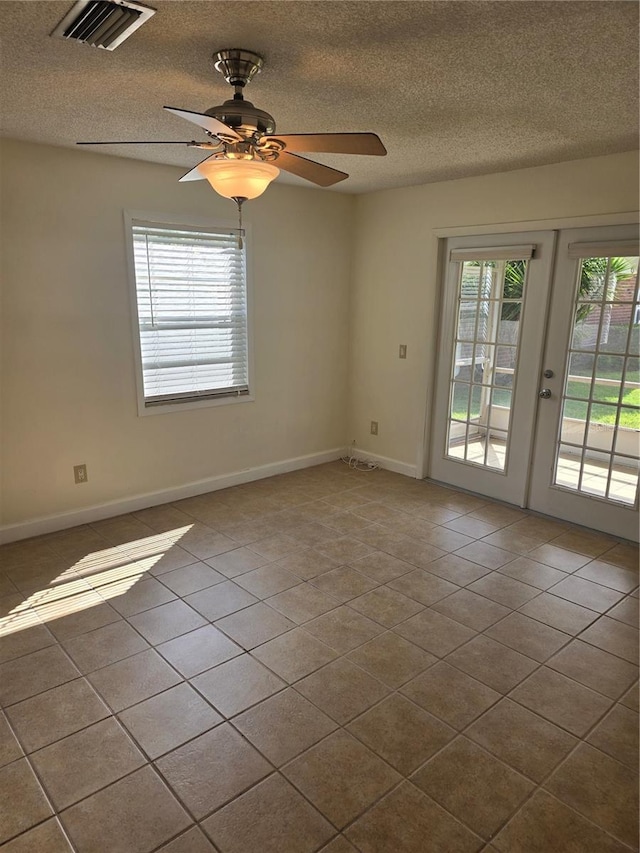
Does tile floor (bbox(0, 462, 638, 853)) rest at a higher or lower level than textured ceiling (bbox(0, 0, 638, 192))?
lower

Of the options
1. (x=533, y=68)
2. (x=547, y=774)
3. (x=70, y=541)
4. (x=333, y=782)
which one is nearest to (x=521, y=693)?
(x=547, y=774)

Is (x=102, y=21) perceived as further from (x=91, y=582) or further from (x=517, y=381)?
(x=517, y=381)

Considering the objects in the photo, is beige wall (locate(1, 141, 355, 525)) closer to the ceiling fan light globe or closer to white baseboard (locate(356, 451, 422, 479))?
white baseboard (locate(356, 451, 422, 479))

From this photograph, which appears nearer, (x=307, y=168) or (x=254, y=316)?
(x=307, y=168)

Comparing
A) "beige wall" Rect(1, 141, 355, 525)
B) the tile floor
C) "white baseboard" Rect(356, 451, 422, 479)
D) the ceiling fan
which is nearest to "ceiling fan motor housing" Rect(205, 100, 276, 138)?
the ceiling fan

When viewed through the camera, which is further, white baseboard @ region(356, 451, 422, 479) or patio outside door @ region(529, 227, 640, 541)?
white baseboard @ region(356, 451, 422, 479)

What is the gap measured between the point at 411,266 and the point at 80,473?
9.81 feet

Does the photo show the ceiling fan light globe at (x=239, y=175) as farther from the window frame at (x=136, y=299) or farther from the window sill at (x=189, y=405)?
the window sill at (x=189, y=405)

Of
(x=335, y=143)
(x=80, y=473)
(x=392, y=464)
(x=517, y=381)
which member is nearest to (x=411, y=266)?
(x=517, y=381)

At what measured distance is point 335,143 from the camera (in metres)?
1.97

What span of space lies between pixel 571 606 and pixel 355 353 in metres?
2.96

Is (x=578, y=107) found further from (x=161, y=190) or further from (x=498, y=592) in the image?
(x=161, y=190)

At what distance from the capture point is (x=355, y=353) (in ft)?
17.0

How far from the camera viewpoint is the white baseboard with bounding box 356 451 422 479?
4.85 meters
